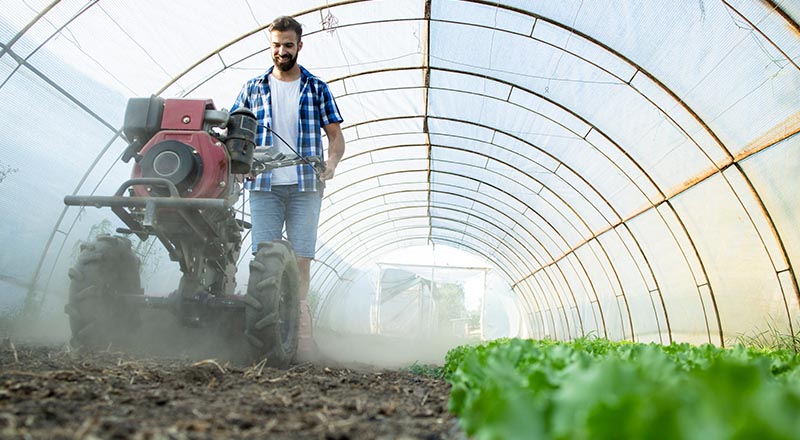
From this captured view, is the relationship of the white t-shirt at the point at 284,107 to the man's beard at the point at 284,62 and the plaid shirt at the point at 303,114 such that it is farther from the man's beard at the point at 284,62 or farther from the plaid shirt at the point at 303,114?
the man's beard at the point at 284,62

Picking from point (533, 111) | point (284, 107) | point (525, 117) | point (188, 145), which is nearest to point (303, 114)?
point (284, 107)

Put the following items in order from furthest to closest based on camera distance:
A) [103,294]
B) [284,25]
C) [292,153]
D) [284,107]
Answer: [284,107]
[292,153]
[284,25]
[103,294]

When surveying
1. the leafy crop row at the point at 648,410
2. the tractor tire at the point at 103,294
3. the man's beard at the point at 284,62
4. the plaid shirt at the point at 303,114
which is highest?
the man's beard at the point at 284,62

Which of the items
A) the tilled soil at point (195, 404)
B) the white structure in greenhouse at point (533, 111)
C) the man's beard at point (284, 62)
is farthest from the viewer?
the white structure in greenhouse at point (533, 111)

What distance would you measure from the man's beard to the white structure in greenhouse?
3068 mm

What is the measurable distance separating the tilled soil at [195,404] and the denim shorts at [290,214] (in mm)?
1610

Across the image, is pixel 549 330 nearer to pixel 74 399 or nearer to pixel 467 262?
pixel 467 262

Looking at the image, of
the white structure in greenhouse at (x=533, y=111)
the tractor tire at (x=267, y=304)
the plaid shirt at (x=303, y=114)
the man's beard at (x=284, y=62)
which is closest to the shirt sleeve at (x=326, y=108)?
the plaid shirt at (x=303, y=114)

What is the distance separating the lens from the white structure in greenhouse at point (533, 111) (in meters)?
6.73

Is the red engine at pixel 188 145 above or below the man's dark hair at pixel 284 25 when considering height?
below

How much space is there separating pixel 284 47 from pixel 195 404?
10.4 ft

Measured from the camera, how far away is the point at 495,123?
12.5 m

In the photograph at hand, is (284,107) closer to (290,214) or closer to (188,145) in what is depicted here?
(290,214)

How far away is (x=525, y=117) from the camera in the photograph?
11.8 m
